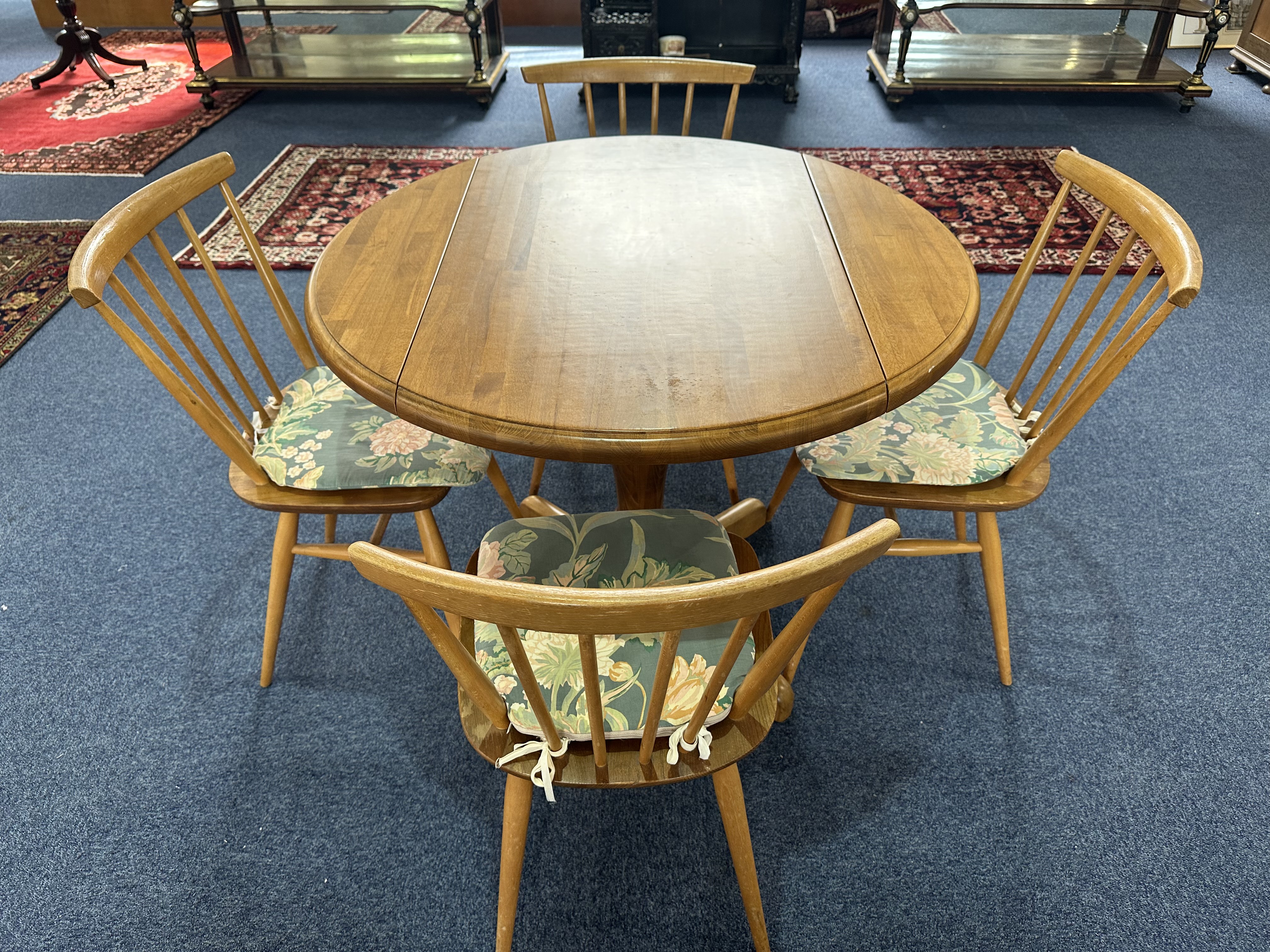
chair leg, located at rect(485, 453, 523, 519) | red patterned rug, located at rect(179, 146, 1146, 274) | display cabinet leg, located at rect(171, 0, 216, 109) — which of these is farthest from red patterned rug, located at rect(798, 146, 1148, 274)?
display cabinet leg, located at rect(171, 0, 216, 109)

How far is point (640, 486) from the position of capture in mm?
1438

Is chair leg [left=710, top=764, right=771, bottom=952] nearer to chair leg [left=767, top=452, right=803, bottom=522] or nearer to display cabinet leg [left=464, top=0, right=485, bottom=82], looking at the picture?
chair leg [left=767, top=452, right=803, bottom=522]

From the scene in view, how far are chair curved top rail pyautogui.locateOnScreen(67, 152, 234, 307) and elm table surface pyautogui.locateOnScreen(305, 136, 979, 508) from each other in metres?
0.28

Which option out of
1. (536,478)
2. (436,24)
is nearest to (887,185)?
(536,478)

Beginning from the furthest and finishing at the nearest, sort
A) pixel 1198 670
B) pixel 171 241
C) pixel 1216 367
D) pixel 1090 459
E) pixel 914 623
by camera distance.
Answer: pixel 171 241, pixel 1216 367, pixel 1090 459, pixel 914 623, pixel 1198 670

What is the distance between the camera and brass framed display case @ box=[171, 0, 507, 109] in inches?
144

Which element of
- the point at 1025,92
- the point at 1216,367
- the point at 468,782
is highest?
the point at 1025,92

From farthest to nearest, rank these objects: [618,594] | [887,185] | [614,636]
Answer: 1. [887,185]
2. [614,636]
3. [618,594]

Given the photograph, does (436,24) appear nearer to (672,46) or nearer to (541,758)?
(672,46)

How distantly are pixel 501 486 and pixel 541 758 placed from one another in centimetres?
69

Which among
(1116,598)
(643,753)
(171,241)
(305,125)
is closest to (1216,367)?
(1116,598)

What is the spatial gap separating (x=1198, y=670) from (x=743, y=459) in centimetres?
102

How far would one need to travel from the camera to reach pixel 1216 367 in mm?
2213

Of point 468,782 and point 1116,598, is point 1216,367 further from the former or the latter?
point 468,782
